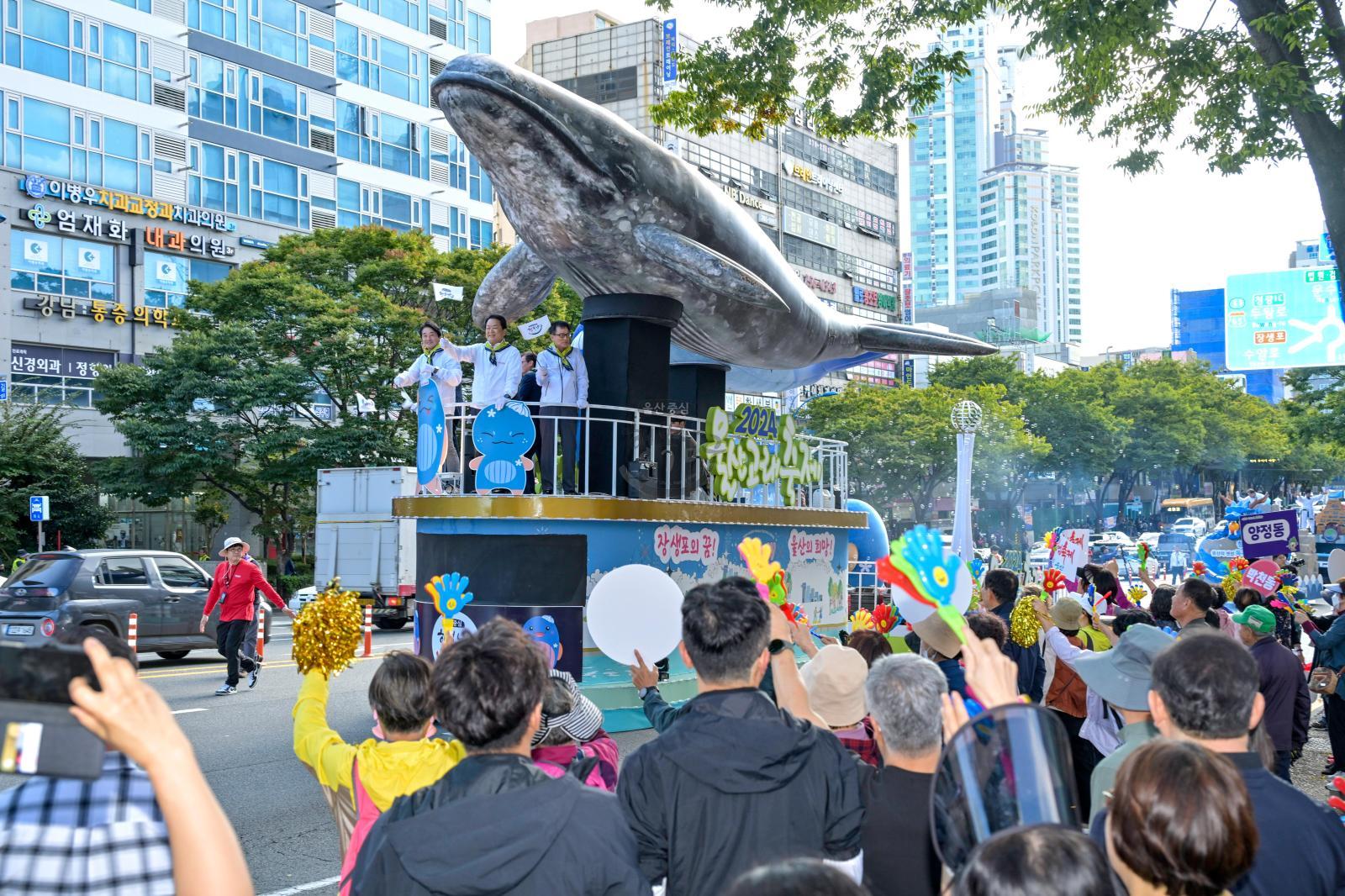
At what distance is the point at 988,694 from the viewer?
8.35 ft

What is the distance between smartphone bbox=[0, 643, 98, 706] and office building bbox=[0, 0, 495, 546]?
106 feet

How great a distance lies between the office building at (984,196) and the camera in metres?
177

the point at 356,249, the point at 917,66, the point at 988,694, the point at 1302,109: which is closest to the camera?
the point at 988,694

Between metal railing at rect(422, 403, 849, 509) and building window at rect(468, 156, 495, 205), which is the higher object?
building window at rect(468, 156, 495, 205)

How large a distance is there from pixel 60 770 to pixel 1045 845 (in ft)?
5.25

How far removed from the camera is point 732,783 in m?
3.26

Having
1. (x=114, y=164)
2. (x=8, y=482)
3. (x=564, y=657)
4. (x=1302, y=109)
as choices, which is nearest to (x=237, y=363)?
(x=8, y=482)

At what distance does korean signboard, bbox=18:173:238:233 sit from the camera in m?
30.5

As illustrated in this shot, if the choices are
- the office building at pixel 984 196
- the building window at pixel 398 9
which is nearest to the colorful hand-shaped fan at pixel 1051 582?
the building window at pixel 398 9

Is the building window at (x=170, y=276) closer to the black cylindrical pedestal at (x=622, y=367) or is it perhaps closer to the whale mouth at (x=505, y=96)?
the black cylindrical pedestal at (x=622, y=367)

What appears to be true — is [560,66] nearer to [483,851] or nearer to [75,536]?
[75,536]

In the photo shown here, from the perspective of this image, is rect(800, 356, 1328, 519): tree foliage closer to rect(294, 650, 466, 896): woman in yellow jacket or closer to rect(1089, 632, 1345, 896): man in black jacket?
rect(1089, 632, 1345, 896): man in black jacket

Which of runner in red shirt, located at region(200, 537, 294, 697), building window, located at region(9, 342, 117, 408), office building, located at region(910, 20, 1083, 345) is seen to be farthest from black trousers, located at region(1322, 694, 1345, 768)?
office building, located at region(910, 20, 1083, 345)

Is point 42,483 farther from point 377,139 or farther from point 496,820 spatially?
point 496,820
